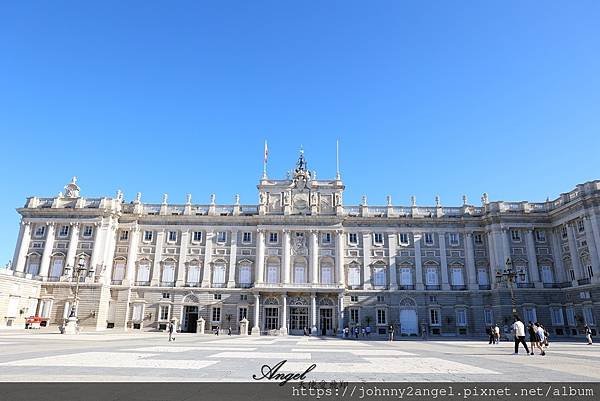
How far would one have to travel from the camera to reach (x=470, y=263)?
4997 cm

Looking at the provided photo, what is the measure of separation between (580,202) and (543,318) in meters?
13.8

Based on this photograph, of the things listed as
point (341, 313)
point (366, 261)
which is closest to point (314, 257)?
point (366, 261)

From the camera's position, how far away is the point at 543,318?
45969 millimetres

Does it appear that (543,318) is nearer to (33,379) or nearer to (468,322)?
(468,322)

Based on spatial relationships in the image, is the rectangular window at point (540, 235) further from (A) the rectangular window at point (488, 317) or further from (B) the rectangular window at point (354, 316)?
(B) the rectangular window at point (354, 316)

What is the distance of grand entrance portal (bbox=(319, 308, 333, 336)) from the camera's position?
48256 millimetres

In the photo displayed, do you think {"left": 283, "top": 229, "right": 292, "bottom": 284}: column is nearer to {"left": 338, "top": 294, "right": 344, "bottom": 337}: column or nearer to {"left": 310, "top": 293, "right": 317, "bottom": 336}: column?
{"left": 310, "top": 293, "right": 317, "bottom": 336}: column

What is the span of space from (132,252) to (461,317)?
41567 millimetres

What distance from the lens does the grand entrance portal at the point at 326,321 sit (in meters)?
48.3

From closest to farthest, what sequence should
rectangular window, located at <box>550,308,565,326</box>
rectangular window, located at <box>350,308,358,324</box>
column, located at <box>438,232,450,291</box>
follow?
rectangular window, located at <box>550,308,565,326</box> → rectangular window, located at <box>350,308,358,324</box> → column, located at <box>438,232,450,291</box>

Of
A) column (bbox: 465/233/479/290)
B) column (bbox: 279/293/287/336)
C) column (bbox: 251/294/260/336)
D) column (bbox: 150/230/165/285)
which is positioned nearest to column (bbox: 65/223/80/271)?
column (bbox: 150/230/165/285)

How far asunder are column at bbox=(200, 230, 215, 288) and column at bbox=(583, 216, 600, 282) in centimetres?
4266

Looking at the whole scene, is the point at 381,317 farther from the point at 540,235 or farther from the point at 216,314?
the point at 540,235

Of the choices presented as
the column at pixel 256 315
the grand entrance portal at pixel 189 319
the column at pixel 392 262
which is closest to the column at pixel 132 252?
the grand entrance portal at pixel 189 319
